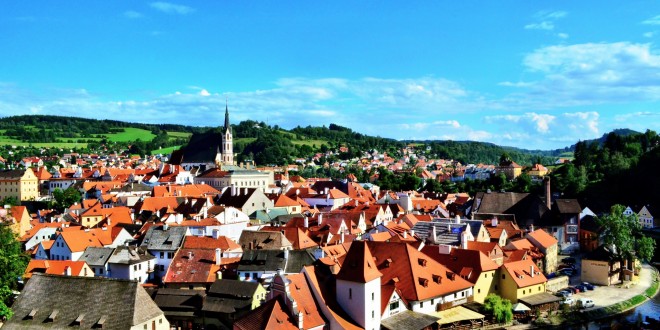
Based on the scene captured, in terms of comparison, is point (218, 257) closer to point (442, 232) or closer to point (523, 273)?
point (442, 232)

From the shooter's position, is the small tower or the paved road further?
the paved road

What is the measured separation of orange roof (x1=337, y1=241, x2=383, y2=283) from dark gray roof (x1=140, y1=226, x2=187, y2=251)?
19.3 metres

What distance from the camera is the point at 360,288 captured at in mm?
33250

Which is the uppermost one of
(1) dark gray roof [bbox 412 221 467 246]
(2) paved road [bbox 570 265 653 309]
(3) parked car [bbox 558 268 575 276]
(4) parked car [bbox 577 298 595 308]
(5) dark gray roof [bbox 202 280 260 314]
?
(1) dark gray roof [bbox 412 221 467 246]

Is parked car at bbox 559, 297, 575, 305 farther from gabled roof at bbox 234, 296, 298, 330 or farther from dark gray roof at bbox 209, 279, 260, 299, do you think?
gabled roof at bbox 234, 296, 298, 330

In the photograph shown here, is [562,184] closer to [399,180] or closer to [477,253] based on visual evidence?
[399,180]

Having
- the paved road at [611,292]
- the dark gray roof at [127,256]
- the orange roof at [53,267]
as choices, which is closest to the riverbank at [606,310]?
the paved road at [611,292]

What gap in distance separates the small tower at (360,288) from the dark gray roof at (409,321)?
2.83ft

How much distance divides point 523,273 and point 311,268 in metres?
18.5

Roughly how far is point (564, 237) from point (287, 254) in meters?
41.1

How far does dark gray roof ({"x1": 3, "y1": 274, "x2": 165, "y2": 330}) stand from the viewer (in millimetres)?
30312

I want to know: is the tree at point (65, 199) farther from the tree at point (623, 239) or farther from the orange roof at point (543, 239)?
the tree at point (623, 239)

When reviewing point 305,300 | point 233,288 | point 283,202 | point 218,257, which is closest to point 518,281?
point 305,300

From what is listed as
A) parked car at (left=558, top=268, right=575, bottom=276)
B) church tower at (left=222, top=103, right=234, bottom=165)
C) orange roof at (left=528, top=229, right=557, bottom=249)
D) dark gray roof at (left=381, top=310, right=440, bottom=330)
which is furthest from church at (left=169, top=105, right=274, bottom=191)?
dark gray roof at (left=381, top=310, right=440, bottom=330)
